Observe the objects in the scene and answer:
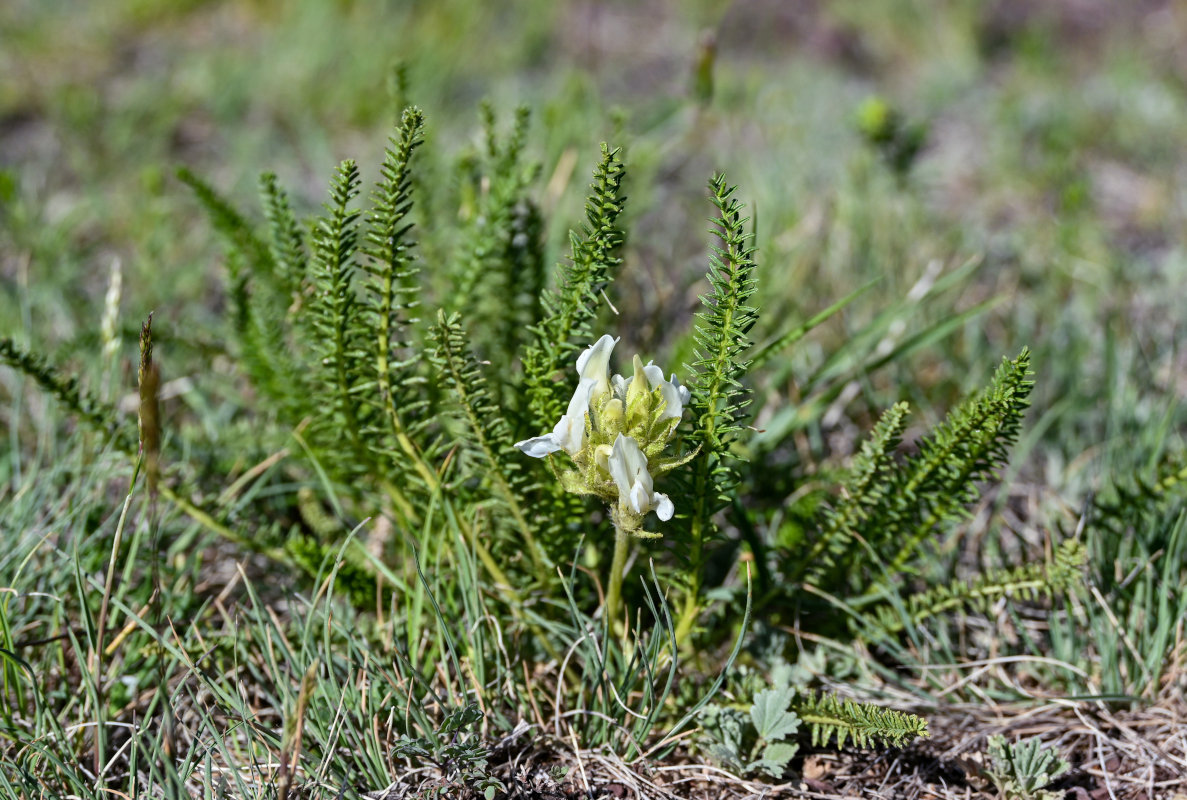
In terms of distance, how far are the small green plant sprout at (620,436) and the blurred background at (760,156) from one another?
1051 mm

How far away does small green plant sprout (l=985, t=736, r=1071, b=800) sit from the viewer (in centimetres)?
167

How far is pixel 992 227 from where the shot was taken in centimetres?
411

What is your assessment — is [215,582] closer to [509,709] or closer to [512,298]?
[509,709]

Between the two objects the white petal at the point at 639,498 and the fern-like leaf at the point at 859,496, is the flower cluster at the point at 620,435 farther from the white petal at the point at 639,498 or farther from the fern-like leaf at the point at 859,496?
the fern-like leaf at the point at 859,496

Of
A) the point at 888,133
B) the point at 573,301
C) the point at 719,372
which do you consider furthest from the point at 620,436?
the point at 888,133

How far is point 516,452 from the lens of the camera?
6.04 ft

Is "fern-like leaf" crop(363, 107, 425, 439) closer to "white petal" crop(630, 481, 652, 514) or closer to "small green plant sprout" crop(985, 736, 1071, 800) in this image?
"white petal" crop(630, 481, 652, 514)

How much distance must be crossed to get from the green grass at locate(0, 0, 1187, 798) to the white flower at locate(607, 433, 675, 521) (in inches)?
8.0

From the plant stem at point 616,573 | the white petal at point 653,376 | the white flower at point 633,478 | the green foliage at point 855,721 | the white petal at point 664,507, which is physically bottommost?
the green foliage at point 855,721

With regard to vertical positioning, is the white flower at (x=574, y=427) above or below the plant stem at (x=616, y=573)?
above

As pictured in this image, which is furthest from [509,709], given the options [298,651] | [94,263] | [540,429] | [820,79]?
[820,79]

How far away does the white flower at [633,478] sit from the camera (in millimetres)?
1377

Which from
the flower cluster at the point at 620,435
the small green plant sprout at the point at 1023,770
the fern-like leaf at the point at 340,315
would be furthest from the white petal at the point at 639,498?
the small green plant sprout at the point at 1023,770

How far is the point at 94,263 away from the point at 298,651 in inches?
91.0
